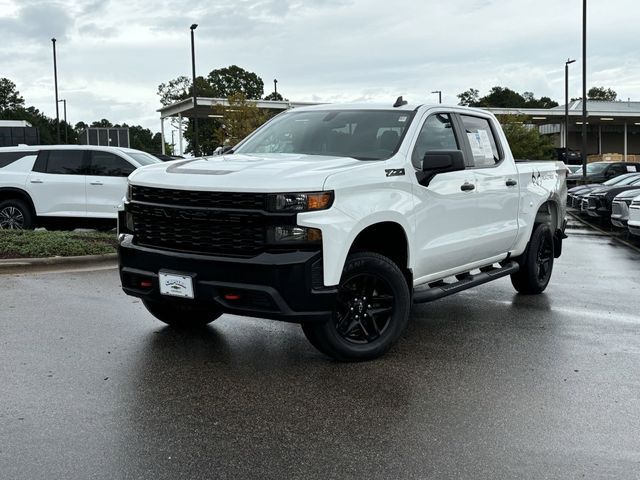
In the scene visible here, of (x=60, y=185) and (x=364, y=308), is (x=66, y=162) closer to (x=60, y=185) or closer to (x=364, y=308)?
(x=60, y=185)

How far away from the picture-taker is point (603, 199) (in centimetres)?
1831

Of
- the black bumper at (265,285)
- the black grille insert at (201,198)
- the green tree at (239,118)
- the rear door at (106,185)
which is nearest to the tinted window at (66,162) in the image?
the rear door at (106,185)

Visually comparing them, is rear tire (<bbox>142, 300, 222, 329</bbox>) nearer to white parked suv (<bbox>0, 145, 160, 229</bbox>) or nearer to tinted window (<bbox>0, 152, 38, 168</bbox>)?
white parked suv (<bbox>0, 145, 160, 229</bbox>)

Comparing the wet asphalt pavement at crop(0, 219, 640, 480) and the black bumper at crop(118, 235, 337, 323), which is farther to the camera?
the black bumper at crop(118, 235, 337, 323)

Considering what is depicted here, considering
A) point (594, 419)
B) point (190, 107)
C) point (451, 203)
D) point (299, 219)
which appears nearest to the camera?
point (594, 419)

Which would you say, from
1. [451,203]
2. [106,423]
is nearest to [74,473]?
[106,423]

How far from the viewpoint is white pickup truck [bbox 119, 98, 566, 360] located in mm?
4930

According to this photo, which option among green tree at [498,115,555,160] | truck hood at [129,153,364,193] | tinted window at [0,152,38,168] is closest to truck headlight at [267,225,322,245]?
truck hood at [129,153,364,193]

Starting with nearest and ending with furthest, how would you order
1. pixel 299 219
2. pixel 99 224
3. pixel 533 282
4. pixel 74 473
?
1. pixel 74 473
2. pixel 299 219
3. pixel 533 282
4. pixel 99 224

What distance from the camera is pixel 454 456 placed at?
149 inches

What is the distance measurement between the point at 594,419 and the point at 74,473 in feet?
9.65

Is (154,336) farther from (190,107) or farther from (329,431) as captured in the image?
(190,107)

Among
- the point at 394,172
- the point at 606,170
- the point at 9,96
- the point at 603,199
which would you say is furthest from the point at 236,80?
the point at 394,172

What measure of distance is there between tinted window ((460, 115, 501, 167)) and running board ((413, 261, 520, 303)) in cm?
106
